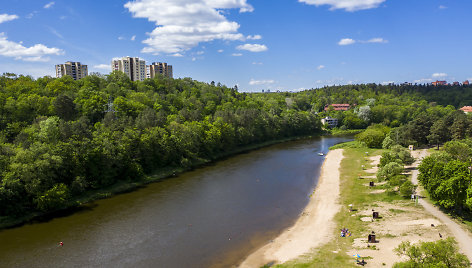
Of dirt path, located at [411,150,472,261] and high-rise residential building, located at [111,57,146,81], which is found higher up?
high-rise residential building, located at [111,57,146,81]

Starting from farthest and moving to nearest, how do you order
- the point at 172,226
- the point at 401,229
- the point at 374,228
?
the point at 172,226
the point at 374,228
the point at 401,229

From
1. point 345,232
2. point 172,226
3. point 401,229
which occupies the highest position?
point 401,229

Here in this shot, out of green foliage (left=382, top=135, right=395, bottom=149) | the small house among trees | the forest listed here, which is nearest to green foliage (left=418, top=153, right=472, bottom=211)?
green foliage (left=382, top=135, right=395, bottom=149)

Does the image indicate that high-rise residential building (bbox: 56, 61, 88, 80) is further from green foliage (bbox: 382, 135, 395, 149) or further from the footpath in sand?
the footpath in sand

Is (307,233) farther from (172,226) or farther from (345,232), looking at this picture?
(172,226)

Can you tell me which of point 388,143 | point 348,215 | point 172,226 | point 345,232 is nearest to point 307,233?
point 345,232

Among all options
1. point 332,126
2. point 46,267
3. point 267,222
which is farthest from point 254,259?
point 332,126

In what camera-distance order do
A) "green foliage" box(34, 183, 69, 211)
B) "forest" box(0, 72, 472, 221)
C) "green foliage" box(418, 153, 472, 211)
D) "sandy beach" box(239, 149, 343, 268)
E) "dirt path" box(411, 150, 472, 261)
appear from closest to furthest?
"dirt path" box(411, 150, 472, 261), "sandy beach" box(239, 149, 343, 268), "green foliage" box(418, 153, 472, 211), "green foliage" box(34, 183, 69, 211), "forest" box(0, 72, 472, 221)
